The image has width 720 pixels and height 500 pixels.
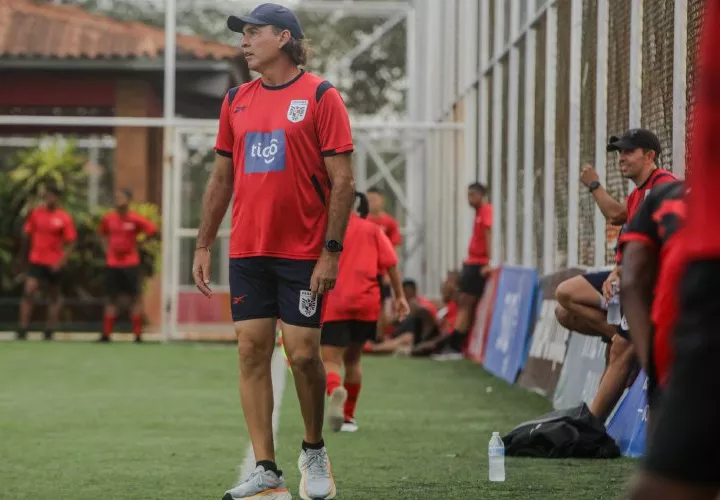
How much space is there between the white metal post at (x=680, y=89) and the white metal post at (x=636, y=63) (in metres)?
1.31

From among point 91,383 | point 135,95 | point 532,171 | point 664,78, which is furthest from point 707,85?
point 135,95

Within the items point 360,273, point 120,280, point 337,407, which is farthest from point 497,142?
point 337,407

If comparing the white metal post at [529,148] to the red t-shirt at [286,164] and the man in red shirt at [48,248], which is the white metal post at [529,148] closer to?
the man in red shirt at [48,248]

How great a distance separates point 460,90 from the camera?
23.5m

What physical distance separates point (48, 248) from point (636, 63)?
13.8m

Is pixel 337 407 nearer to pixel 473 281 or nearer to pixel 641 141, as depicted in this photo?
pixel 641 141

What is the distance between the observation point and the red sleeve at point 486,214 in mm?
18766

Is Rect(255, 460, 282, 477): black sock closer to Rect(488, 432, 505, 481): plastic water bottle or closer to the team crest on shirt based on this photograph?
Rect(488, 432, 505, 481): plastic water bottle

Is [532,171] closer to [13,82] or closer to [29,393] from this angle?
[29,393]

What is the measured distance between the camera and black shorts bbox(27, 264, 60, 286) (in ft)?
74.9

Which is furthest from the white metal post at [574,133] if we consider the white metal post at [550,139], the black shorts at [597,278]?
the black shorts at [597,278]

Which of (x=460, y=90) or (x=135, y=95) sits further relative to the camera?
(x=135, y=95)

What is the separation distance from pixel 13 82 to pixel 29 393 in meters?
13.8

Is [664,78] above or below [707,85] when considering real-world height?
above
